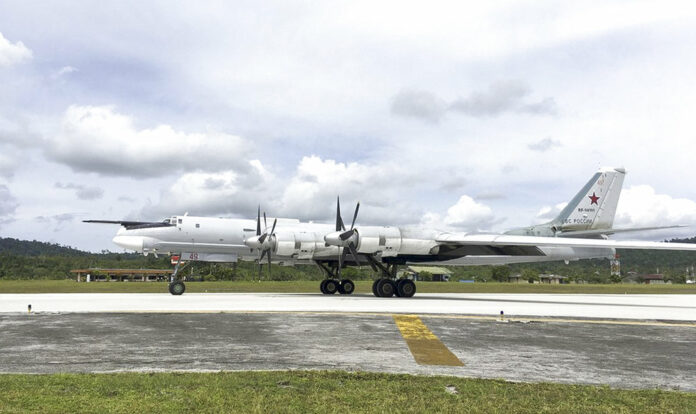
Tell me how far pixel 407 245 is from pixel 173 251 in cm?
1526

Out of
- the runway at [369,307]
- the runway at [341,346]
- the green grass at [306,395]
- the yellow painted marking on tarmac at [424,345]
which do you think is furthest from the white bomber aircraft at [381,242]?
the green grass at [306,395]

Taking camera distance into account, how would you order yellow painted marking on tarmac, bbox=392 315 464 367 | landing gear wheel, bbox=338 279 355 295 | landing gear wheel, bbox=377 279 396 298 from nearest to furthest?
yellow painted marking on tarmac, bbox=392 315 464 367
landing gear wheel, bbox=377 279 396 298
landing gear wheel, bbox=338 279 355 295

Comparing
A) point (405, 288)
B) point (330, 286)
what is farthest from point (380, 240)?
point (330, 286)

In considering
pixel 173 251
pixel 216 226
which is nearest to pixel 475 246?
pixel 216 226

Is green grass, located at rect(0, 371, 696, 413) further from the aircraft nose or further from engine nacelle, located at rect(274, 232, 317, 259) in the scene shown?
the aircraft nose

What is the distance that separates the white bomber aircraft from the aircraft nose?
0.19 feet

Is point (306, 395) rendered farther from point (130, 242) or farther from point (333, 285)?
point (130, 242)

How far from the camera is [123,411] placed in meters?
6.18

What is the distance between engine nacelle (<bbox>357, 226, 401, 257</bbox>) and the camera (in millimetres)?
29016

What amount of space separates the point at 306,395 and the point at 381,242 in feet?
73.9

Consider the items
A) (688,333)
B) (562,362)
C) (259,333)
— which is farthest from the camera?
(688,333)

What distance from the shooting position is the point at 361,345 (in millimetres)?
11461

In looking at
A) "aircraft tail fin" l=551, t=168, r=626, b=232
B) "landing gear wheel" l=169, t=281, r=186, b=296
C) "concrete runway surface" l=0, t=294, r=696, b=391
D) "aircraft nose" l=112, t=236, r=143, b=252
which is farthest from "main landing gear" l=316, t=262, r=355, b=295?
"concrete runway surface" l=0, t=294, r=696, b=391

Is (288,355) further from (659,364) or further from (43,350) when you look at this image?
(659,364)
